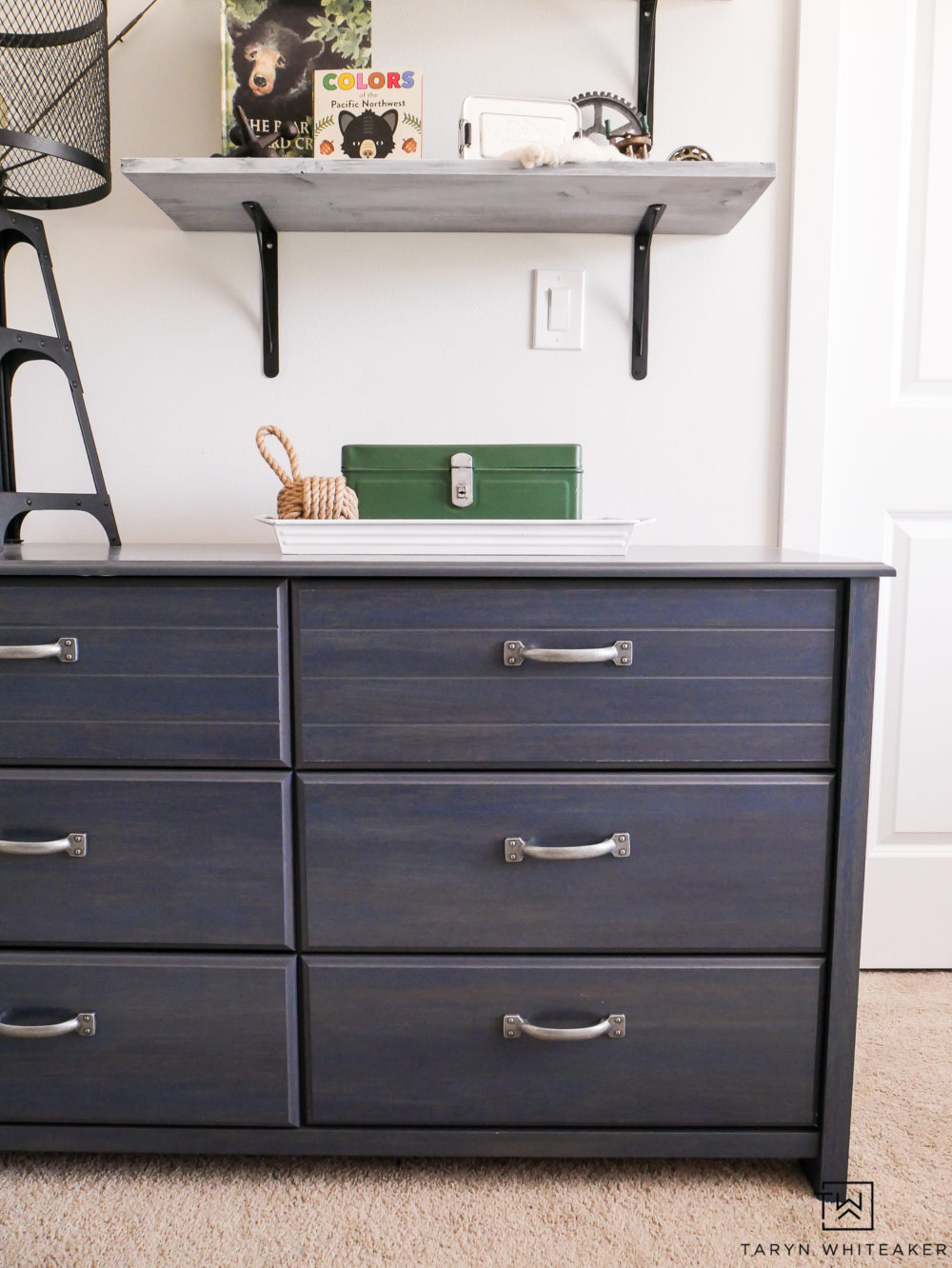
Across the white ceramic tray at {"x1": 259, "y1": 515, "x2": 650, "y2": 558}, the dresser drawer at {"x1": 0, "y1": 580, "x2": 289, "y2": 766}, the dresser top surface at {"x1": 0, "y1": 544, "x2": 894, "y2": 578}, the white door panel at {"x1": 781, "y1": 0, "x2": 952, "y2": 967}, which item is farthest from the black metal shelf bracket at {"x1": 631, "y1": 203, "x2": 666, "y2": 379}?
the dresser drawer at {"x1": 0, "y1": 580, "x2": 289, "y2": 766}

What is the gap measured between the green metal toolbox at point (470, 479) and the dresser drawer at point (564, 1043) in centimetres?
60

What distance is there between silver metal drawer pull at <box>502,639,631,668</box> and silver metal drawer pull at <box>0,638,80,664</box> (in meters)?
0.51

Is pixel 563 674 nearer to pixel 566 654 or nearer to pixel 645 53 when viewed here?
pixel 566 654

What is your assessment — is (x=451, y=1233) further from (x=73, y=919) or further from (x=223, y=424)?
(x=223, y=424)

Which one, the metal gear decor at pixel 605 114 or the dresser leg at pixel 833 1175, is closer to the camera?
the dresser leg at pixel 833 1175

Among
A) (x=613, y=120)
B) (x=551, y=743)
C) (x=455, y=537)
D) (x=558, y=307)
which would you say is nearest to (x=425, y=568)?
(x=455, y=537)

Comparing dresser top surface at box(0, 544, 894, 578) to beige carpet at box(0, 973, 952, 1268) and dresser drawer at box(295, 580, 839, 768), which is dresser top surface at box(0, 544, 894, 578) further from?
beige carpet at box(0, 973, 952, 1268)

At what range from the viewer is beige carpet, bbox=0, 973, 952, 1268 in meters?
1.01

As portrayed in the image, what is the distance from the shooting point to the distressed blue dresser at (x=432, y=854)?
102cm

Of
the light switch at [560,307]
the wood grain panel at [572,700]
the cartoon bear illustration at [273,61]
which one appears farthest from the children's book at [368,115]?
the wood grain panel at [572,700]

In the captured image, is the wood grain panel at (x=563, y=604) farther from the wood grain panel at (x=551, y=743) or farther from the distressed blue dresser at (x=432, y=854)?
the wood grain panel at (x=551, y=743)

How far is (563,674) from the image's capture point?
1.02 meters

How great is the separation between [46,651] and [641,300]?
108 cm

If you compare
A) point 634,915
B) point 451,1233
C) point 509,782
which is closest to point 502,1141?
point 451,1233
